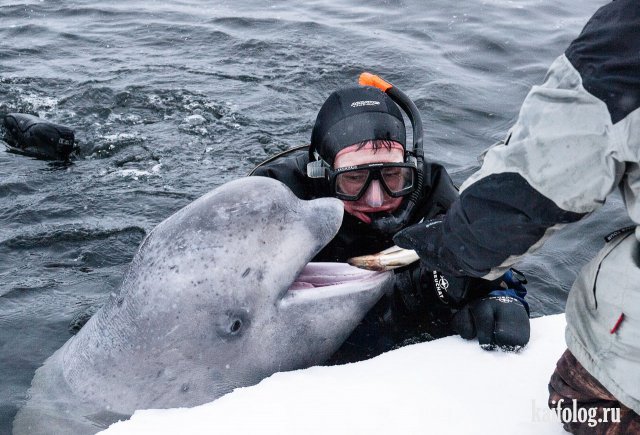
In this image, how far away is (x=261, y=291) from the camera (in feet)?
12.7

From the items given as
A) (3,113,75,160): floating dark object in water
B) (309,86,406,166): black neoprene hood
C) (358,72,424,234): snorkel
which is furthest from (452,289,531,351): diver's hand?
(3,113,75,160): floating dark object in water

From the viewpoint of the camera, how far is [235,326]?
385cm

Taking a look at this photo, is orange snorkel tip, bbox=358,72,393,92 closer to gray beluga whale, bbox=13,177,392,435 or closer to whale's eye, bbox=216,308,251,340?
gray beluga whale, bbox=13,177,392,435

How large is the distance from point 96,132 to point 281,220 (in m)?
5.88

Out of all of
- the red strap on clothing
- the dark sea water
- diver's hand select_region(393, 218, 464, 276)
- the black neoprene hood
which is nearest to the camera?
the red strap on clothing

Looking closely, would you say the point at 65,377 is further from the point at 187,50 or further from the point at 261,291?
the point at 187,50

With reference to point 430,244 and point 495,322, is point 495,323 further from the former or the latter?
point 430,244

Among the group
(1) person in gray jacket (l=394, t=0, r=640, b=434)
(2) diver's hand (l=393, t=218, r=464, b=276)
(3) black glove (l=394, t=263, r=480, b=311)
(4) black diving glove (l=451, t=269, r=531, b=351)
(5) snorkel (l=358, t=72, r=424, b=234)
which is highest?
(1) person in gray jacket (l=394, t=0, r=640, b=434)

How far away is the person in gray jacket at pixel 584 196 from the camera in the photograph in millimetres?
2436

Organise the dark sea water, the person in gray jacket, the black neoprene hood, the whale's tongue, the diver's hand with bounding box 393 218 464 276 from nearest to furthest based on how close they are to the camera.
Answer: the person in gray jacket < the diver's hand with bounding box 393 218 464 276 < the whale's tongue < the black neoprene hood < the dark sea water

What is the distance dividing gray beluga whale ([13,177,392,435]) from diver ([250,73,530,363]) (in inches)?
21.6

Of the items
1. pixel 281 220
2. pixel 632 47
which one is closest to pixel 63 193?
pixel 281 220

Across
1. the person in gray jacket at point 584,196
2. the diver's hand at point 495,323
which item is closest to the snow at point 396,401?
the diver's hand at point 495,323

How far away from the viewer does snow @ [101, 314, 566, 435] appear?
11.0ft
